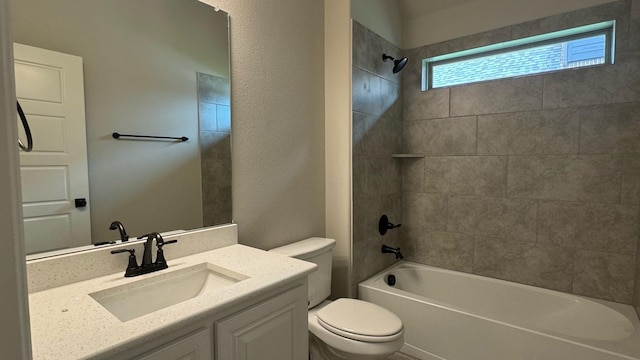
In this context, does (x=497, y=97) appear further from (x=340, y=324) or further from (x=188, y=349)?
(x=188, y=349)

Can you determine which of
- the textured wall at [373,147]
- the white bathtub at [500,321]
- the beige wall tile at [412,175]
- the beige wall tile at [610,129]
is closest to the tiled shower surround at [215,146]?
the textured wall at [373,147]

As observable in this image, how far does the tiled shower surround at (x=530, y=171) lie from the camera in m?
1.98

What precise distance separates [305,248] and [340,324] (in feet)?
Answer: 1.53

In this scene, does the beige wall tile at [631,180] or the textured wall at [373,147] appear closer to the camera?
the beige wall tile at [631,180]

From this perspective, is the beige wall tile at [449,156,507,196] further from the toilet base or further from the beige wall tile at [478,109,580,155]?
the toilet base

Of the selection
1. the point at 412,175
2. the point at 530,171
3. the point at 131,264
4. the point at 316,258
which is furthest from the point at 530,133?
the point at 131,264

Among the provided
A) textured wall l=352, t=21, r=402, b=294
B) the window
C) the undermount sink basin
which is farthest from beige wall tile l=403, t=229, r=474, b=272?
the undermount sink basin

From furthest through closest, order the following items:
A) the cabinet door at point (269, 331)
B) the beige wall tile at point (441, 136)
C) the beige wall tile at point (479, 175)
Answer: the beige wall tile at point (441, 136) → the beige wall tile at point (479, 175) → the cabinet door at point (269, 331)

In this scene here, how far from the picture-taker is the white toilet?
5.08ft

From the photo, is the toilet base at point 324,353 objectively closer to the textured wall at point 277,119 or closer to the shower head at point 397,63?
the textured wall at point 277,119

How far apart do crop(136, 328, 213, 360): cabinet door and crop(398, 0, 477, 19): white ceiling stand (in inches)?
110

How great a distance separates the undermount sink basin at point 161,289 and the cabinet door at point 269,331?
0.17 meters

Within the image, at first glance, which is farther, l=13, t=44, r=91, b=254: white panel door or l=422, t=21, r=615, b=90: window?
l=422, t=21, r=615, b=90: window

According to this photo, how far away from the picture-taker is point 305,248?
1.87m
